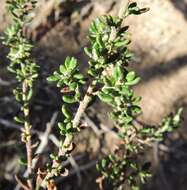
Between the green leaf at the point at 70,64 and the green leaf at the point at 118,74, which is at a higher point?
the green leaf at the point at 118,74

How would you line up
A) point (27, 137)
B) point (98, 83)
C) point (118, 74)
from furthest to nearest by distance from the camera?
point (27, 137), point (98, 83), point (118, 74)

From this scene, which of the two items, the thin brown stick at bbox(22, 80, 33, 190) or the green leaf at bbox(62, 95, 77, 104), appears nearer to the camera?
the green leaf at bbox(62, 95, 77, 104)

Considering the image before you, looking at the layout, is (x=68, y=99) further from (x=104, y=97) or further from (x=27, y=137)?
(x=27, y=137)

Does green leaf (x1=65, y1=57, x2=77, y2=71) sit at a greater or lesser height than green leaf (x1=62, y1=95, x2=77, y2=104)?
greater

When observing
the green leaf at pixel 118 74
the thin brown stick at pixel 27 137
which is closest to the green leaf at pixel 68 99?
the green leaf at pixel 118 74

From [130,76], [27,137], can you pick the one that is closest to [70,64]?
[130,76]

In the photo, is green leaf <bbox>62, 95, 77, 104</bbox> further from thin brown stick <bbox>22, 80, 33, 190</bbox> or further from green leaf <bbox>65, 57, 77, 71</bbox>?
thin brown stick <bbox>22, 80, 33, 190</bbox>

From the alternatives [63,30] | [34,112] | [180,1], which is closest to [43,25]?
[63,30]

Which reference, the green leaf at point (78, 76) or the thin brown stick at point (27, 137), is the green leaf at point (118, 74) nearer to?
the green leaf at point (78, 76)

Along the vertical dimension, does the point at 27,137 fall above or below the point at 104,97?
below

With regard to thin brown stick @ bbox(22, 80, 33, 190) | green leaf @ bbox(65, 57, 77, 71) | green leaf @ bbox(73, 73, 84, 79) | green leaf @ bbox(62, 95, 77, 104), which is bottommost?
thin brown stick @ bbox(22, 80, 33, 190)

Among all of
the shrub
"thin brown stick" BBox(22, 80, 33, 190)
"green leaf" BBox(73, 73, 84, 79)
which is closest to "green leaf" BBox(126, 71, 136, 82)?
the shrub
